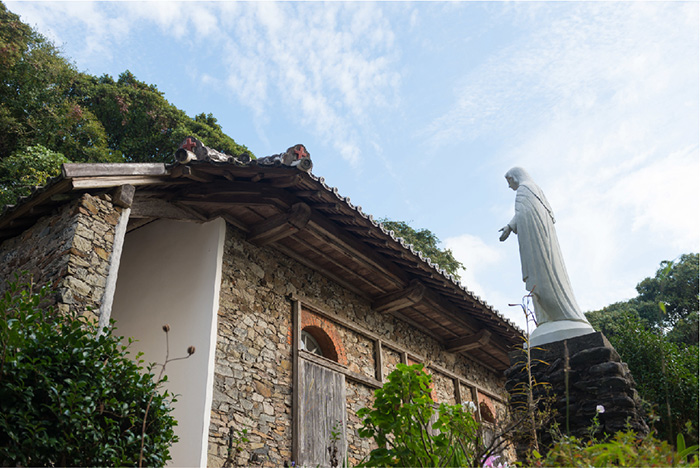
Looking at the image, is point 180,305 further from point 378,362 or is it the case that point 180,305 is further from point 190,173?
point 378,362

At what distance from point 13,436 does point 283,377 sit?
4.06 metres

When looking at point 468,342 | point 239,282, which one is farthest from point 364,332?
point 468,342

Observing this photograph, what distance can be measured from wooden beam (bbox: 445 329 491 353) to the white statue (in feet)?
12.9

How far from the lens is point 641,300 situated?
77.6 feet

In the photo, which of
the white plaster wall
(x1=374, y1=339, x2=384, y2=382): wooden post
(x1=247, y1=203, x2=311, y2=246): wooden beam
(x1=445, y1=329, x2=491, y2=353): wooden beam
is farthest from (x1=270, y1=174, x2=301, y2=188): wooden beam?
(x1=445, y1=329, x2=491, y2=353): wooden beam

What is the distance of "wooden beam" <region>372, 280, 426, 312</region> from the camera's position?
8336 mm

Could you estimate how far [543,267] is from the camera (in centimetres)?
571

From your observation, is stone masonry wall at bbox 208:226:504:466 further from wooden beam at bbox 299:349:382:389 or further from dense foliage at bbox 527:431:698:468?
dense foliage at bbox 527:431:698:468

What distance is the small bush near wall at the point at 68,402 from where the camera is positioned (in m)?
2.86

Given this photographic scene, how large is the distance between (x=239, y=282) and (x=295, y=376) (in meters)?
1.33

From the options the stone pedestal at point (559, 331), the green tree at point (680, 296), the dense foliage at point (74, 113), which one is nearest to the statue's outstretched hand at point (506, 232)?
the stone pedestal at point (559, 331)

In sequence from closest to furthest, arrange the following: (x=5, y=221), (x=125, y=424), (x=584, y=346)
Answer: (x=125, y=424), (x=584, y=346), (x=5, y=221)

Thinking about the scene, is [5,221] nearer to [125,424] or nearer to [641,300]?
[125,424]

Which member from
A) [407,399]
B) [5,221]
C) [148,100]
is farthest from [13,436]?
[148,100]
